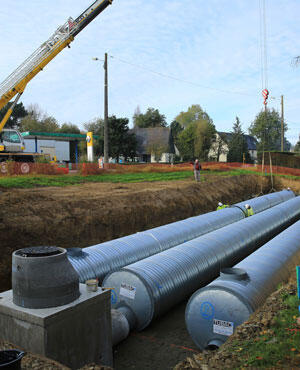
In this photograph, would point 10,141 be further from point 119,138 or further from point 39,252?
point 119,138

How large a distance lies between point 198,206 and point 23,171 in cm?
1335

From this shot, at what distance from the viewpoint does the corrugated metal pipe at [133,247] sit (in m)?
8.11

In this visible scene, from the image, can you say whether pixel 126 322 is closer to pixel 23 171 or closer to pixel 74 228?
pixel 74 228

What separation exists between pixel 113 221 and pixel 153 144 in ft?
156

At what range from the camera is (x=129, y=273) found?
24.0ft

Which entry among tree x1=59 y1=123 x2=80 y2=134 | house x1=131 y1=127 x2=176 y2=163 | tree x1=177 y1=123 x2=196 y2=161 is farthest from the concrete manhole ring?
tree x1=59 y1=123 x2=80 y2=134

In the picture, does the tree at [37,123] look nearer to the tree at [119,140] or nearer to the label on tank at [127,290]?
the tree at [119,140]

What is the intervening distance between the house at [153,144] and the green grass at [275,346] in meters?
54.3

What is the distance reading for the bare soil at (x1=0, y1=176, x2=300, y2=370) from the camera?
679cm

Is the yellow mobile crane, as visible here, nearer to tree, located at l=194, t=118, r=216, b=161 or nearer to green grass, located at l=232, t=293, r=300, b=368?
green grass, located at l=232, t=293, r=300, b=368

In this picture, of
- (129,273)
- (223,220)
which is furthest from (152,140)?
(129,273)

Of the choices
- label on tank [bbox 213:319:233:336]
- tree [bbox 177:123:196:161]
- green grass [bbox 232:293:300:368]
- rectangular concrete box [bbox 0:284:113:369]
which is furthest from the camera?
tree [bbox 177:123:196:161]

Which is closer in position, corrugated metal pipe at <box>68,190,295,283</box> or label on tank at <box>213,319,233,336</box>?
label on tank at <box>213,319,233,336</box>

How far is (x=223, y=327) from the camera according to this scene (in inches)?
240
